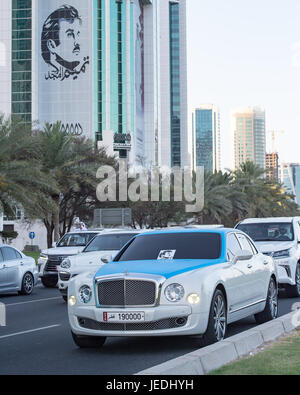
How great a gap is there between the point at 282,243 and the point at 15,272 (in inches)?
306

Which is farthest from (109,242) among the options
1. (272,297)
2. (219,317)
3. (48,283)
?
(219,317)

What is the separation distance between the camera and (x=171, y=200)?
57.0m

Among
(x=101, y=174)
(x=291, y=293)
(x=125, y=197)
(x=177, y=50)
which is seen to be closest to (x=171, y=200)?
(x=125, y=197)

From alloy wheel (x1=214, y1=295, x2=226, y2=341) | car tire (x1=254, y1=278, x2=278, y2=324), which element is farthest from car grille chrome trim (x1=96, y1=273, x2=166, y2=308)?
car tire (x1=254, y1=278, x2=278, y2=324)

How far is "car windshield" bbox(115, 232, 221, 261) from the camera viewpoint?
10461 mm

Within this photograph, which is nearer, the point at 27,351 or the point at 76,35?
the point at 27,351

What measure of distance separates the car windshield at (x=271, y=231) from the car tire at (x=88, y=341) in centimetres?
861

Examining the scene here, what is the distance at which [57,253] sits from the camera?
22.1 m

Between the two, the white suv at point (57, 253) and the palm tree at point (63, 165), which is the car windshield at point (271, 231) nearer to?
the white suv at point (57, 253)

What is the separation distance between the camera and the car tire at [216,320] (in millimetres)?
9258

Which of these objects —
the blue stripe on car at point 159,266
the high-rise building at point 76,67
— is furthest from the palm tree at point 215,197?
the blue stripe on car at point 159,266

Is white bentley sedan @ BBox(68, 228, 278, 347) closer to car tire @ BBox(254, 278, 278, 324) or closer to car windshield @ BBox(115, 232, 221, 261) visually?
car windshield @ BBox(115, 232, 221, 261)
